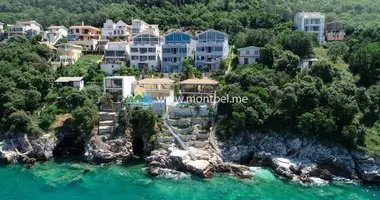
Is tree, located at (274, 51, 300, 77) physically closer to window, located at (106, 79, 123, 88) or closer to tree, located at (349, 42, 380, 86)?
tree, located at (349, 42, 380, 86)

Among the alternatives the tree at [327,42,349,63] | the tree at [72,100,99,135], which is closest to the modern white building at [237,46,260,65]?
the tree at [327,42,349,63]

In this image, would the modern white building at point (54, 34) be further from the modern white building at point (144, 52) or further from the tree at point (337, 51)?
the tree at point (337, 51)

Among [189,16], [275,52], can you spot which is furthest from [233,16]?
[275,52]

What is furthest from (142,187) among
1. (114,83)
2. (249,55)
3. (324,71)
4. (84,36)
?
(84,36)

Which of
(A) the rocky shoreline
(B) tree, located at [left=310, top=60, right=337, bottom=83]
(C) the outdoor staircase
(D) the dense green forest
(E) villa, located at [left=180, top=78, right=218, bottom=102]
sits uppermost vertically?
(D) the dense green forest

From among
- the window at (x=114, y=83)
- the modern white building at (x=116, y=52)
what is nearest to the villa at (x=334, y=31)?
the modern white building at (x=116, y=52)

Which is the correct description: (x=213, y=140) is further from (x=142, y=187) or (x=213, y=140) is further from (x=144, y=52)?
(x=144, y=52)

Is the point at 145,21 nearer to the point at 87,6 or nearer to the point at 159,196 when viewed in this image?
the point at 87,6
